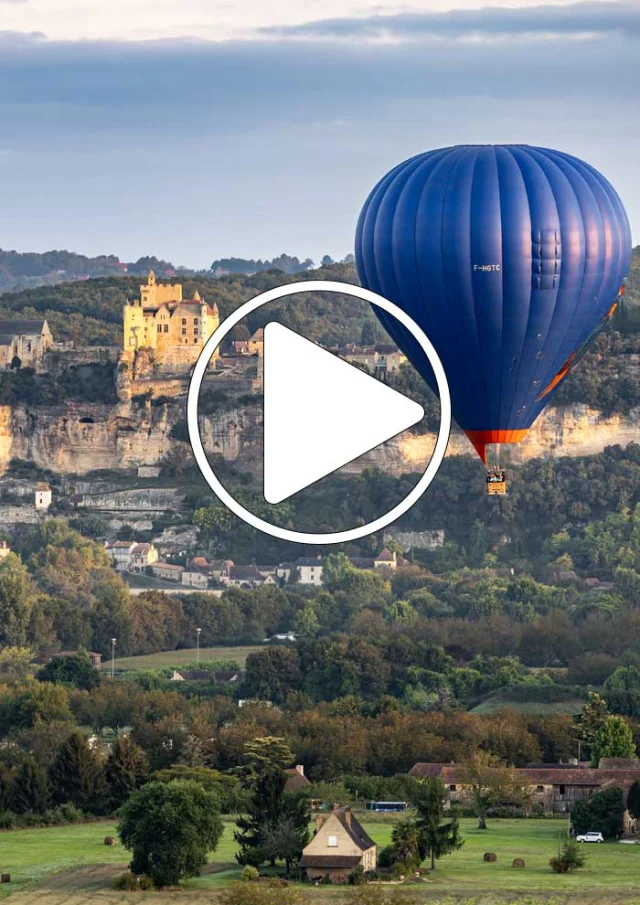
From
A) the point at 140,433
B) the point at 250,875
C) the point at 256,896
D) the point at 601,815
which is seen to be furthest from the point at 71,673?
the point at 140,433

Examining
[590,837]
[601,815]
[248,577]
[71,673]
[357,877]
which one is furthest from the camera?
[248,577]

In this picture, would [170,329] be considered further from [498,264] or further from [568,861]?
[568,861]

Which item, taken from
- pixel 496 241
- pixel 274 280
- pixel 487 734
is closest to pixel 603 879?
pixel 496 241

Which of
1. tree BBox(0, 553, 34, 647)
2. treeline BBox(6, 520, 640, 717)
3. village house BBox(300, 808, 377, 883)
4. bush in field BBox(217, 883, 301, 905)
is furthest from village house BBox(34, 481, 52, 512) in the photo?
bush in field BBox(217, 883, 301, 905)

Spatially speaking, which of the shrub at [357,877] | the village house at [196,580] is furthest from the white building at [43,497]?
the shrub at [357,877]

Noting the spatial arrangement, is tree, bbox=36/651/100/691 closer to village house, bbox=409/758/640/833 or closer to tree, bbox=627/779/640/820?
village house, bbox=409/758/640/833

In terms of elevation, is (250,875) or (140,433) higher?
(140,433)

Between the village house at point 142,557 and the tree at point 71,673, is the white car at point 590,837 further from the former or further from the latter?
the village house at point 142,557

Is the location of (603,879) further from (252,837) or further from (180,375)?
(180,375)

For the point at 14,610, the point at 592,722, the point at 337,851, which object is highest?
the point at 14,610

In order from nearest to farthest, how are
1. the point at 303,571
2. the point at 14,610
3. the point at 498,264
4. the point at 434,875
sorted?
the point at 434,875 → the point at 498,264 → the point at 14,610 → the point at 303,571
